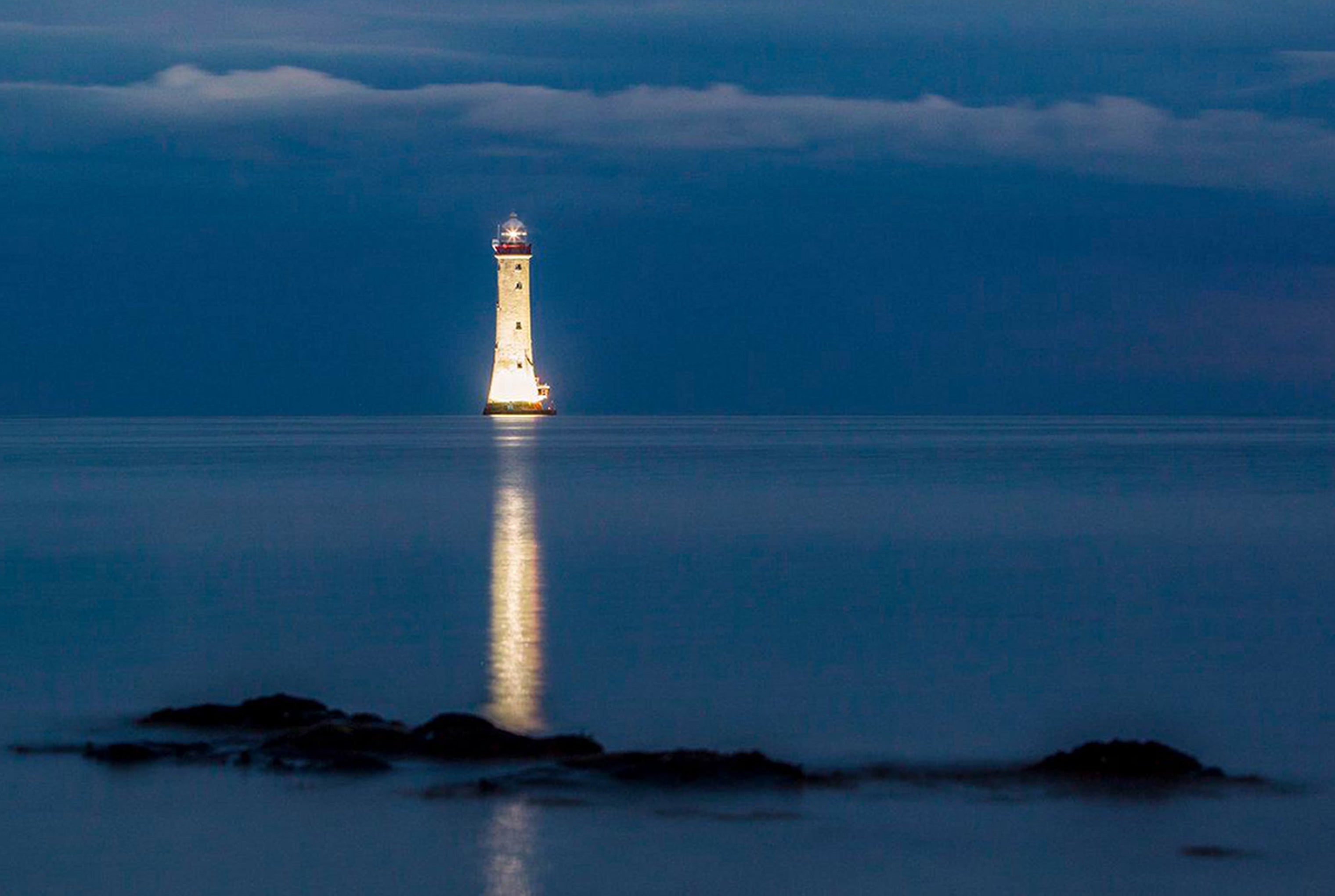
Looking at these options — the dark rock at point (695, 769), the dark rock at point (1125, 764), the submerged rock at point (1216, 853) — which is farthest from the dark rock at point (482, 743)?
the submerged rock at point (1216, 853)

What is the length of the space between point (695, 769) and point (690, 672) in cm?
434

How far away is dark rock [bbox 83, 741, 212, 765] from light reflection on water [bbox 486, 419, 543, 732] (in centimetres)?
205

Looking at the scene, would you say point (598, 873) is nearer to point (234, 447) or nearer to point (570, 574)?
point (570, 574)

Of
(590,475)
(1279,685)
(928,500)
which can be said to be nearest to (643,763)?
(1279,685)

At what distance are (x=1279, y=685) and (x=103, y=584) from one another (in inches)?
485

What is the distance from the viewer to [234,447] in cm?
8031

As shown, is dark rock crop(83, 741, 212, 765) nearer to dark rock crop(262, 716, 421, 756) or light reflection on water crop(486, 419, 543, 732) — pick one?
dark rock crop(262, 716, 421, 756)

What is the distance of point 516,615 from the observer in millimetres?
18250

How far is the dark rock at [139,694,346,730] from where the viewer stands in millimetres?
11156

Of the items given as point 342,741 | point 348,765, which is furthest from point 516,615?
point 348,765

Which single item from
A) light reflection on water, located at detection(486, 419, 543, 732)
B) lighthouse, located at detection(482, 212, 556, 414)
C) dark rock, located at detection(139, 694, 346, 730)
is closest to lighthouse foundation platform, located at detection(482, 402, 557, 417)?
lighthouse, located at detection(482, 212, 556, 414)

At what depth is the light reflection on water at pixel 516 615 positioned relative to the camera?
500 inches

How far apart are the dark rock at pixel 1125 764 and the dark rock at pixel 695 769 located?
132cm

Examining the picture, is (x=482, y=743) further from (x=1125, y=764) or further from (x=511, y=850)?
(x=1125, y=764)
